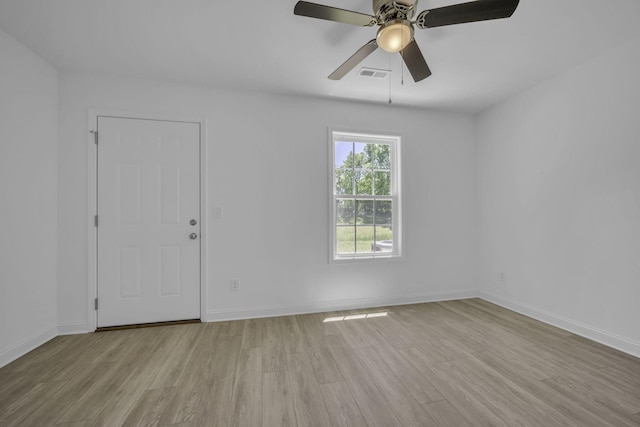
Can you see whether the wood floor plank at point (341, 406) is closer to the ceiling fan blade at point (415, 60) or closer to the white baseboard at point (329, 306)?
the white baseboard at point (329, 306)

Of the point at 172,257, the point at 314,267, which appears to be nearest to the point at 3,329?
the point at 172,257

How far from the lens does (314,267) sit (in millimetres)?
3316

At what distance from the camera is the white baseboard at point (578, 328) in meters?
2.29

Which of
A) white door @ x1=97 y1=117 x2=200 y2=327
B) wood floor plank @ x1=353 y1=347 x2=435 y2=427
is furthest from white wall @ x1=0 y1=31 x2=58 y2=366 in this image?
wood floor plank @ x1=353 y1=347 x2=435 y2=427

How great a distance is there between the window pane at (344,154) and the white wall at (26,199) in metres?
2.90

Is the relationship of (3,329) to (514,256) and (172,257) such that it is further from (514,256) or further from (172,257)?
(514,256)

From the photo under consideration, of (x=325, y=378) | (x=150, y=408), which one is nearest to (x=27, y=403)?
(x=150, y=408)

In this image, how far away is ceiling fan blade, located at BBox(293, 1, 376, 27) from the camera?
1.51 metres

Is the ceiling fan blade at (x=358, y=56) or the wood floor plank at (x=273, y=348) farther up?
the ceiling fan blade at (x=358, y=56)

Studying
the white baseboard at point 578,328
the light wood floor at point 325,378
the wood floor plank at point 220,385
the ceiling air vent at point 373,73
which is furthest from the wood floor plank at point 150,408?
the white baseboard at point 578,328

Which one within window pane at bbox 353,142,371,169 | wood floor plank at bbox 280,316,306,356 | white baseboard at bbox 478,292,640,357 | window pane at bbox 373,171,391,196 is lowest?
wood floor plank at bbox 280,316,306,356

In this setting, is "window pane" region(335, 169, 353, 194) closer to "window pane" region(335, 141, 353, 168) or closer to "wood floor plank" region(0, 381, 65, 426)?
"window pane" region(335, 141, 353, 168)

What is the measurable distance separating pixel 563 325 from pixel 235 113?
4091 millimetres

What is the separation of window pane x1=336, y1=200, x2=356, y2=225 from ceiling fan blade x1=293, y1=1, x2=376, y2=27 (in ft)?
6.86
